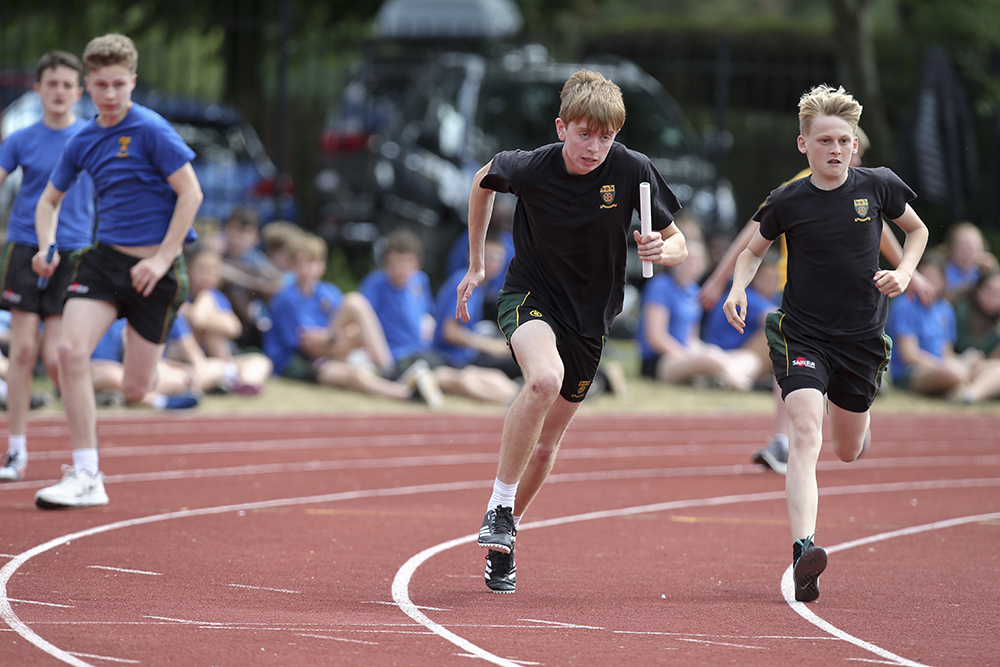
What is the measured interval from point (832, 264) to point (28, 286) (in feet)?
14.7

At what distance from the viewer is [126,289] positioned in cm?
675

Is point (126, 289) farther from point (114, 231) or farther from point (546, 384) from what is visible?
point (546, 384)

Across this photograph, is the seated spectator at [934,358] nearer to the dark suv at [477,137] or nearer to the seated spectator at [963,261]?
the seated spectator at [963,261]

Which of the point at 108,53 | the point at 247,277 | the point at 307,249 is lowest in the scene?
the point at 247,277

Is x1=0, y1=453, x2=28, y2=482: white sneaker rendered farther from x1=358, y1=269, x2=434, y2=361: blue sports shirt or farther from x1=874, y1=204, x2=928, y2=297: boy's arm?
x1=358, y1=269, x2=434, y2=361: blue sports shirt

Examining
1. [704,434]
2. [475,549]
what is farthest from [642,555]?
[704,434]

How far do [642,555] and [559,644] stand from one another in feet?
6.02

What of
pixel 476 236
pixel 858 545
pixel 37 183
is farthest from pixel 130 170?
pixel 858 545

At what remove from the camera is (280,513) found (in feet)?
22.9

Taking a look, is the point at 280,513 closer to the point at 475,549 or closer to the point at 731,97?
the point at 475,549

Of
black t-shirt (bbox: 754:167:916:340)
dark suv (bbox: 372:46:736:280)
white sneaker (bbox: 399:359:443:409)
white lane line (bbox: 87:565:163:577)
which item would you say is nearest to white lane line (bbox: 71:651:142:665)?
white lane line (bbox: 87:565:163:577)

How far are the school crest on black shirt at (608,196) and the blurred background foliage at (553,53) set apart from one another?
10.2m

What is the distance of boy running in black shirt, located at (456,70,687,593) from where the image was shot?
5207mm

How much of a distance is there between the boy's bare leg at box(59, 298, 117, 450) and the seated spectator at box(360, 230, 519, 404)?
18.6 ft
